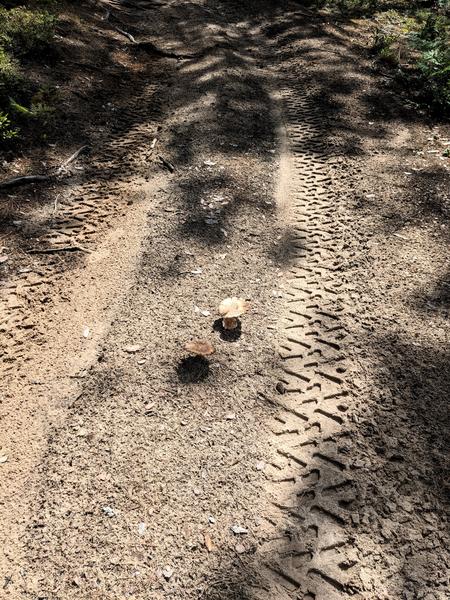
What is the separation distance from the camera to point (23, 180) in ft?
21.1

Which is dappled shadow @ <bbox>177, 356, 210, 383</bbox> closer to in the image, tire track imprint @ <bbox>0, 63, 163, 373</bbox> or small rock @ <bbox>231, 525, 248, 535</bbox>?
small rock @ <bbox>231, 525, 248, 535</bbox>

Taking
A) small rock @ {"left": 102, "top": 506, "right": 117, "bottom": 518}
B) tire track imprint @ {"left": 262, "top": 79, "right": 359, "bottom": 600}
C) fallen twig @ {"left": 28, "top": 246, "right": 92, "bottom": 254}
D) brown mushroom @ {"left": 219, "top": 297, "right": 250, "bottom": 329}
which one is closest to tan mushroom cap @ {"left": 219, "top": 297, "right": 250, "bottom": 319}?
brown mushroom @ {"left": 219, "top": 297, "right": 250, "bottom": 329}

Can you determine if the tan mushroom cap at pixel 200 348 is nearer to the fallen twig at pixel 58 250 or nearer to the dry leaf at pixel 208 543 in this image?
the dry leaf at pixel 208 543

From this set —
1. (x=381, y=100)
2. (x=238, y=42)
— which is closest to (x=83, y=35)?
(x=238, y=42)

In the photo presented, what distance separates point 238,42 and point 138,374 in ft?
42.0

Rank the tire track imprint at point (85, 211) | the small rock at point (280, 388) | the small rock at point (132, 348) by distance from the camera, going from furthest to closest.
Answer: the tire track imprint at point (85, 211)
the small rock at point (132, 348)
the small rock at point (280, 388)

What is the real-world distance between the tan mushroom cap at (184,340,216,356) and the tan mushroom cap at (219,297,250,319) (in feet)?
1.27

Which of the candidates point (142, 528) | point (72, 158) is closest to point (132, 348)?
point (142, 528)

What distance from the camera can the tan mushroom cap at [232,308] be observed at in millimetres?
4482

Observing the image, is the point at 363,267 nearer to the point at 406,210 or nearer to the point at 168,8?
the point at 406,210

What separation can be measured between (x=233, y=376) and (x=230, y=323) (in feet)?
2.12

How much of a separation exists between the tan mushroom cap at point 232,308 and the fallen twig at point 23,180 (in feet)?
12.6

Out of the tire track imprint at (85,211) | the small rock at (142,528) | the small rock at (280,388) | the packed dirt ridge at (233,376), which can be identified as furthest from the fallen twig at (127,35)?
the small rock at (142,528)

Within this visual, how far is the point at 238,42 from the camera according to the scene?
13.4 metres
